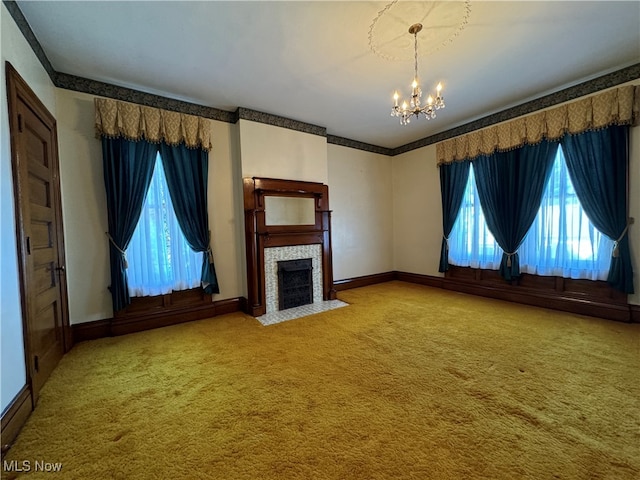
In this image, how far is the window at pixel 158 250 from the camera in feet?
10.2

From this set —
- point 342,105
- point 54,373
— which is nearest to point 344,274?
point 342,105

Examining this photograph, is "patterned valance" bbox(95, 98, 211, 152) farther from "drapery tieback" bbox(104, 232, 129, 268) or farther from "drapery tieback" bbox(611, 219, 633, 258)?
"drapery tieback" bbox(611, 219, 633, 258)

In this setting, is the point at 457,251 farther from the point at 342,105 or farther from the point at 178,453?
the point at 178,453

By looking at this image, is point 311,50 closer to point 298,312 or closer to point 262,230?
point 262,230

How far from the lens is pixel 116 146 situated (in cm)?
297

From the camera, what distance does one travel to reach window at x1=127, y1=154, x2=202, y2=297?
3.11 meters

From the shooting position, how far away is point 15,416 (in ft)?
5.05

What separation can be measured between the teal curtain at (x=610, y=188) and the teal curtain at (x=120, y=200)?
18.2ft

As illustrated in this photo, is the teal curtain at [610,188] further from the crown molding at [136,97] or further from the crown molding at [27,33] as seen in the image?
the crown molding at [27,33]

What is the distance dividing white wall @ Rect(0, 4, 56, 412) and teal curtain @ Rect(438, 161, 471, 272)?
5.34 meters

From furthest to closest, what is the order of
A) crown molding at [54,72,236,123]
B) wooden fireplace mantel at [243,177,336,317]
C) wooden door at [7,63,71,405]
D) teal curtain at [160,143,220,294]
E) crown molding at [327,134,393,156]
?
crown molding at [327,134,393,156] → wooden fireplace mantel at [243,177,336,317] → teal curtain at [160,143,220,294] → crown molding at [54,72,236,123] → wooden door at [7,63,71,405]

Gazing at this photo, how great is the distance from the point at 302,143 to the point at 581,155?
3793mm

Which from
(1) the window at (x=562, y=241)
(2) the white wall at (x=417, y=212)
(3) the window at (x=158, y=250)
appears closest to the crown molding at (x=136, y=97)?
(3) the window at (x=158, y=250)
